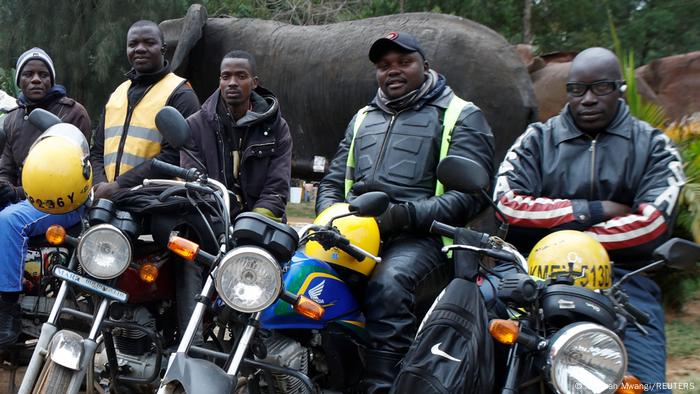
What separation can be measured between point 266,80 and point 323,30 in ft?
3.46

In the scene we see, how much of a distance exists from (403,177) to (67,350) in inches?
67.0

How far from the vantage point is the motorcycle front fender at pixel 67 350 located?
3.67 metres

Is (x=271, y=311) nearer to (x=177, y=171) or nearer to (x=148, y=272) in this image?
(x=177, y=171)

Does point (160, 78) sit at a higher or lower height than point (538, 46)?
higher

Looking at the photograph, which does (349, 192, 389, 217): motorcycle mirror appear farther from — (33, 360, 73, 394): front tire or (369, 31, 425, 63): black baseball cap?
(33, 360, 73, 394): front tire

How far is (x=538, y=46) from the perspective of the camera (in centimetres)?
1795

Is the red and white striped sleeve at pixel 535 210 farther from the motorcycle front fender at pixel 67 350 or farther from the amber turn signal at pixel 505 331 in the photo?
the motorcycle front fender at pixel 67 350

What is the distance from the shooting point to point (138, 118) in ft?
16.7

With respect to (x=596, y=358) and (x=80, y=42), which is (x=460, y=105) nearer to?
(x=596, y=358)

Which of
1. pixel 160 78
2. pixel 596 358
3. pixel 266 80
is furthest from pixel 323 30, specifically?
pixel 596 358

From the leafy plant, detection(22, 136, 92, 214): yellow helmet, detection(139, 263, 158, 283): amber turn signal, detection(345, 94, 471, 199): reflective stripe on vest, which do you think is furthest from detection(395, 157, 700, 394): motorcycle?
the leafy plant

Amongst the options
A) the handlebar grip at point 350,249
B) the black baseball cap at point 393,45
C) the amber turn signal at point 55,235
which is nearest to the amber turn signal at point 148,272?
the amber turn signal at point 55,235

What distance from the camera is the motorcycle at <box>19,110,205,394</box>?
3.72 meters

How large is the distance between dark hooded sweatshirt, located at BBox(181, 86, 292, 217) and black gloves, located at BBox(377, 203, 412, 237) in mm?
1005
